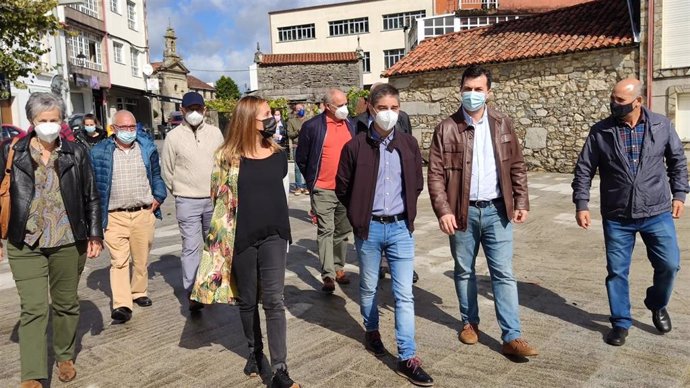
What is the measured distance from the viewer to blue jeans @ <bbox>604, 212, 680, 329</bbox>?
13.7 ft

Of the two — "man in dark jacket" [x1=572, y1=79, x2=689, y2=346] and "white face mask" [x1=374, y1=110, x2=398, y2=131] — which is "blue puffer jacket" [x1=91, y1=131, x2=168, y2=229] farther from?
"man in dark jacket" [x1=572, y1=79, x2=689, y2=346]

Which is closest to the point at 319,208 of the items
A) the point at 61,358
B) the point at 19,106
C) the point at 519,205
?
the point at 519,205

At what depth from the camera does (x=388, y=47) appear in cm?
4559

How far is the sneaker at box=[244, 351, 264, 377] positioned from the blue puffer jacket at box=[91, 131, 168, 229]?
1.75 meters

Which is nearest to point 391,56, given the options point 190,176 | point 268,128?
point 190,176

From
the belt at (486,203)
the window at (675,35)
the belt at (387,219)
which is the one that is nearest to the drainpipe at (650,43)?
the window at (675,35)

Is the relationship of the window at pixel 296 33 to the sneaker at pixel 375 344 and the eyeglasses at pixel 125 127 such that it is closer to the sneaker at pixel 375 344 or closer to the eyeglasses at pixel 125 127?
the eyeglasses at pixel 125 127

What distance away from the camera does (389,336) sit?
4531mm

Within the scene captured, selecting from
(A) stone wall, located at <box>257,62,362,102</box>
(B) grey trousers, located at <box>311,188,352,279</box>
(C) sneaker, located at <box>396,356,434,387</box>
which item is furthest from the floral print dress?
(A) stone wall, located at <box>257,62,362,102</box>

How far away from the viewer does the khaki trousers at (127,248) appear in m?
5.07

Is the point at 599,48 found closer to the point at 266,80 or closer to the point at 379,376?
the point at 379,376

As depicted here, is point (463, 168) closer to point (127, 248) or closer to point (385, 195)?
point (385, 195)

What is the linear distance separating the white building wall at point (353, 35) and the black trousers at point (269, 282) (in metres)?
42.3

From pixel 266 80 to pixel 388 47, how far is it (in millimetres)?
18396
